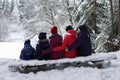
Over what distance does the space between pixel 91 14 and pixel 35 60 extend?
43.8ft

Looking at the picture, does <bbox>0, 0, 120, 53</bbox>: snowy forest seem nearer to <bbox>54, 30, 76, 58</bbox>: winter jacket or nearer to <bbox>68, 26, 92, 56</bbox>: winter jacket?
<bbox>68, 26, 92, 56</bbox>: winter jacket

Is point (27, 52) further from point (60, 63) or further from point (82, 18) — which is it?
point (82, 18)

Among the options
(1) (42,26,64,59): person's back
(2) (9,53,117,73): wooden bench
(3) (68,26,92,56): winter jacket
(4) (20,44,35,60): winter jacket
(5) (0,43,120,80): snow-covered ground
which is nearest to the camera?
(5) (0,43,120,80): snow-covered ground

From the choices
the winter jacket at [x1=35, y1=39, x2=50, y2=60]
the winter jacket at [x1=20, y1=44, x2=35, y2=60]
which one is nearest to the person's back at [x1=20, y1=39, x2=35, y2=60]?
the winter jacket at [x1=20, y1=44, x2=35, y2=60]

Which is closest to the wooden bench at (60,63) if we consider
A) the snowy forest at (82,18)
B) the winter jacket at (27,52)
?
the winter jacket at (27,52)

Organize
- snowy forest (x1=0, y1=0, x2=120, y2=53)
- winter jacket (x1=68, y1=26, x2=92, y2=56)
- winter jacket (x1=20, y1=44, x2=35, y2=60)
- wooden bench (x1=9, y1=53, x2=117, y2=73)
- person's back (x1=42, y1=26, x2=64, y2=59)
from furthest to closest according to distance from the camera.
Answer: snowy forest (x1=0, y1=0, x2=120, y2=53), winter jacket (x1=20, y1=44, x2=35, y2=60), person's back (x1=42, y1=26, x2=64, y2=59), winter jacket (x1=68, y1=26, x2=92, y2=56), wooden bench (x1=9, y1=53, x2=117, y2=73)

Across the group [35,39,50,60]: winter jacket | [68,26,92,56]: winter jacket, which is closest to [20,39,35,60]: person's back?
[35,39,50,60]: winter jacket

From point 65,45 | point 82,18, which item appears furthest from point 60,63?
point 82,18

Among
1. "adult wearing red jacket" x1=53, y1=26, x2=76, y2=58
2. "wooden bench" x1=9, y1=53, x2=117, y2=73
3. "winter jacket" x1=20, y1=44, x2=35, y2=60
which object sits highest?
"adult wearing red jacket" x1=53, y1=26, x2=76, y2=58

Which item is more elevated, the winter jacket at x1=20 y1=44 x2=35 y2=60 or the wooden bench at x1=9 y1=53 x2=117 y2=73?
the winter jacket at x1=20 y1=44 x2=35 y2=60

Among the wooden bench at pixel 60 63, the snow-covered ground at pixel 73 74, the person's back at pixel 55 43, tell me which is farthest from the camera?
the person's back at pixel 55 43

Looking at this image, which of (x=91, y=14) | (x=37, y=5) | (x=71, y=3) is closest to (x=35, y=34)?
(x=37, y=5)

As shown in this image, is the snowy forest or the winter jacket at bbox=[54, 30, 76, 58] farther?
the snowy forest

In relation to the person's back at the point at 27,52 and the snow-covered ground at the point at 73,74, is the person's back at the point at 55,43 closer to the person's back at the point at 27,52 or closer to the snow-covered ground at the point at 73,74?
the person's back at the point at 27,52
